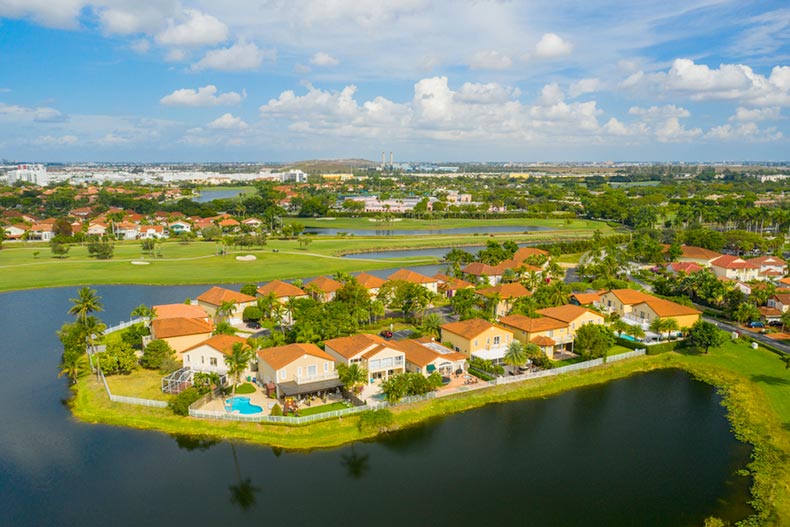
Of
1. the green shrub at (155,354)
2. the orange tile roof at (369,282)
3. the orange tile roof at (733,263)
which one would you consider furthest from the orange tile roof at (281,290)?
the orange tile roof at (733,263)

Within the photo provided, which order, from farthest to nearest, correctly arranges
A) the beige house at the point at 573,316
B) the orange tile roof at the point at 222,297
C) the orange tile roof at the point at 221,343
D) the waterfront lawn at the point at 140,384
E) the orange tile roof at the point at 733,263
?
the orange tile roof at the point at 733,263, the orange tile roof at the point at 222,297, the beige house at the point at 573,316, the orange tile roof at the point at 221,343, the waterfront lawn at the point at 140,384

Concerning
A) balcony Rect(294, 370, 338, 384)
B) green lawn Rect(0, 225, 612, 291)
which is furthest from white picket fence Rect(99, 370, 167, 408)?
green lawn Rect(0, 225, 612, 291)

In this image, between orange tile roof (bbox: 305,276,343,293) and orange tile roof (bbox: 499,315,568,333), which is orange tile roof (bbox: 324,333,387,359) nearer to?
orange tile roof (bbox: 499,315,568,333)

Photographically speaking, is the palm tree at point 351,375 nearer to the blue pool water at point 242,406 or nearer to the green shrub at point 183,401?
the blue pool water at point 242,406

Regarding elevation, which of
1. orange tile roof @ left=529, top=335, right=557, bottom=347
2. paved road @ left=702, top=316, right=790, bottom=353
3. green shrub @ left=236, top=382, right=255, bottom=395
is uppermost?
orange tile roof @ left=529, top=335, right=557, bottom=347

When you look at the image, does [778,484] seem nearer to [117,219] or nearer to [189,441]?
[189,441]

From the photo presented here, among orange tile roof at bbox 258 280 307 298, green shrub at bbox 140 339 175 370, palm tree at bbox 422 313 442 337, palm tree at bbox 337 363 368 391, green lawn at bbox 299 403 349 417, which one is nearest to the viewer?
green lawn at bbox 299 403 349 417

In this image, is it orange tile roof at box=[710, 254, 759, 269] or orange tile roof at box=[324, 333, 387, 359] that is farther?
orange tile roof at box=[710, 254, 759, 269]
